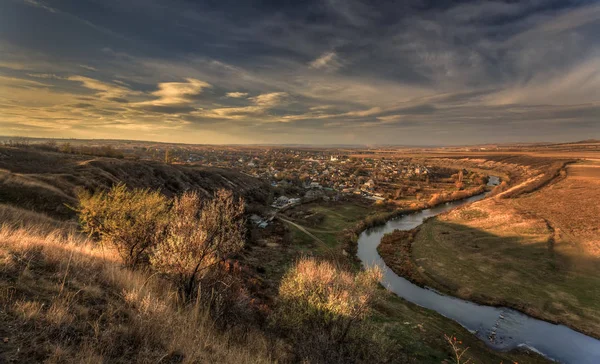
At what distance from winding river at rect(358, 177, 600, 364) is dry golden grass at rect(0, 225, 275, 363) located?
2330 cm

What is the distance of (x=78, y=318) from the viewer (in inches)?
272

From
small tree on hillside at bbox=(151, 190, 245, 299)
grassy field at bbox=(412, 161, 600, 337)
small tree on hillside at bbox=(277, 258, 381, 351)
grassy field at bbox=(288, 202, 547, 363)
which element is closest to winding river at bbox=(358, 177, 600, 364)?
grassy field at bbox=(412, 161, 600, 337)

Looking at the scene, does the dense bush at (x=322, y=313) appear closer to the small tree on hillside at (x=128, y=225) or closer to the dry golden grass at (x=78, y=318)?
the dry golden grass at (x=78, y=318)

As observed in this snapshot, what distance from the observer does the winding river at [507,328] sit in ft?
94.1

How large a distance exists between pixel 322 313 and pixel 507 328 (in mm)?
28741

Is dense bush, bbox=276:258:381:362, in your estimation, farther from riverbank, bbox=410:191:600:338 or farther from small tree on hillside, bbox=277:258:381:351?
riverbank, bbox=410:191:600:338

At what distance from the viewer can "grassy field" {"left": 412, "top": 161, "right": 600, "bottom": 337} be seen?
3628 centimetres

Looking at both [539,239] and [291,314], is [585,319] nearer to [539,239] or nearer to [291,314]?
[539,239]

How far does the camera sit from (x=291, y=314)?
747 inches

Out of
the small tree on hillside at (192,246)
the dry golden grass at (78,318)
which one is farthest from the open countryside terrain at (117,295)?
the small tree on hillside at (192,246)

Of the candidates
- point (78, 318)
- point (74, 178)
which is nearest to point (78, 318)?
point (78, 318)

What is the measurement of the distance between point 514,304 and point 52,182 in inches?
2659

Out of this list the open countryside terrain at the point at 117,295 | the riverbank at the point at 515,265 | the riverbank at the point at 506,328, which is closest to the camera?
the open countryside terrain at the point at 117,295

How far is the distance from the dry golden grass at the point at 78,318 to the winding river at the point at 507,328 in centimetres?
2330
